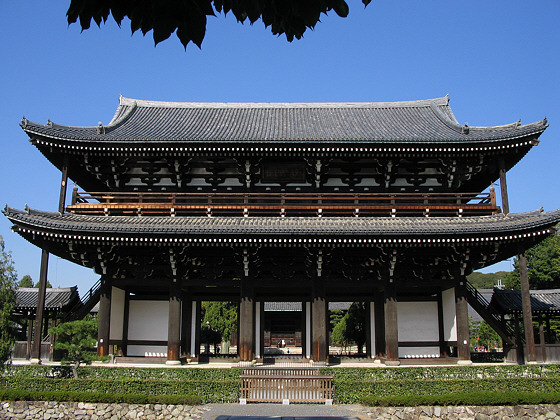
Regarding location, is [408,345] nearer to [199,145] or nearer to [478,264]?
[478,264]

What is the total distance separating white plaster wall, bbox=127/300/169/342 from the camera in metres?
23.4

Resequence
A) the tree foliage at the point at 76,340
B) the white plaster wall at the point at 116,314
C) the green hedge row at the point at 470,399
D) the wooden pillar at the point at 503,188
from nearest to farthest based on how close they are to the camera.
Answer: the green hedge row at the point at 470,399, the tree foliage at the point at 76,340, the wooden pillar at the point at 503,188, the white plaster wall at the point at 116,314

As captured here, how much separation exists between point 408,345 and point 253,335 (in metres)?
7.62

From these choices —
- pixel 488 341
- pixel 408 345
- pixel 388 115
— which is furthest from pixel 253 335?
pixel 488 341

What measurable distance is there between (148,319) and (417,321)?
13.4 m

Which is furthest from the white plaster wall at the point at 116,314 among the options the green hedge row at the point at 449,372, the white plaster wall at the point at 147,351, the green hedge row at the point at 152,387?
the green hedge row at the point at 449,372

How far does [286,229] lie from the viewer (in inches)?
796

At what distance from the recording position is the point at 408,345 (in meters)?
23.2

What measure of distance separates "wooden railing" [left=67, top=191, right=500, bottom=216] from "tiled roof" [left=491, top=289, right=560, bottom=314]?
4846mm

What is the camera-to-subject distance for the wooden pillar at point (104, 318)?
21484 millimetres

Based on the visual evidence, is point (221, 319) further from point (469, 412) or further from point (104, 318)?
point (469, 412)

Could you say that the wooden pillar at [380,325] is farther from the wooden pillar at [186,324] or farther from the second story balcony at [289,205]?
the wooden pillar at [186,324]

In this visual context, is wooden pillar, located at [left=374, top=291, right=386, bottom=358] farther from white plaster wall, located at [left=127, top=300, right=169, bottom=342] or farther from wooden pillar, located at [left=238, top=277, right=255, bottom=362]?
white plaster wall, located at [left=127, top=300, right=169, bottom=342]

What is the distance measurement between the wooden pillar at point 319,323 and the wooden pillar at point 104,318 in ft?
30.9
